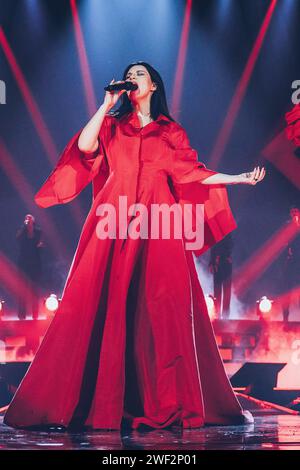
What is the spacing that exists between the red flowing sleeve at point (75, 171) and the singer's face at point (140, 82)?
193mm

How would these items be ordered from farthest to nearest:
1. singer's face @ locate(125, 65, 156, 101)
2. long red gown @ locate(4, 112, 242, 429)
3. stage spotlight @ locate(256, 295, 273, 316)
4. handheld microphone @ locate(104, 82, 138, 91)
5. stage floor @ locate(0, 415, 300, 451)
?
stage spotlight @ locate(256, 295, 273, 316) → singer's face @ locate(125, 65, 156, 101) → handheld microphone @ locate(104, 82, 138, 91) → long red gown @ locate(4, 112, 242, 429) → stage floor @ locate(0, 415, 300, 451)

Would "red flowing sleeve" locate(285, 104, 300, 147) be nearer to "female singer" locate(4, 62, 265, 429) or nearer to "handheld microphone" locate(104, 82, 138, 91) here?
"female singer" locate(4, 62, 265, 429)

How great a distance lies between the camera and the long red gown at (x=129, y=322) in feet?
12.5

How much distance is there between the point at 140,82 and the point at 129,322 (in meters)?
1.33

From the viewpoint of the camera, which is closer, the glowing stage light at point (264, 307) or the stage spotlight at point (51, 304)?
the stage spotlight at point (51, 304)

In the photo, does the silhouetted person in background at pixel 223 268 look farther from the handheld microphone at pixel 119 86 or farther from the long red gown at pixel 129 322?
the handheld microphone at pixel 119 86

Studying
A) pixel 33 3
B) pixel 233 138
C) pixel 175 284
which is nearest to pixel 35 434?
pixel 175 284

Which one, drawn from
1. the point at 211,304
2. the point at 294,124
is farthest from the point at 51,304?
the point at 294,124

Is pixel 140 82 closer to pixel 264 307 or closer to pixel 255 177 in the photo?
pixel 255 177

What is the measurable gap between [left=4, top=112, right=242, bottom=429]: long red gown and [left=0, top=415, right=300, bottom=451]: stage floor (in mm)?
107

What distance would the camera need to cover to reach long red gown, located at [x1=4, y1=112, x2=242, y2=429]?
3803mm

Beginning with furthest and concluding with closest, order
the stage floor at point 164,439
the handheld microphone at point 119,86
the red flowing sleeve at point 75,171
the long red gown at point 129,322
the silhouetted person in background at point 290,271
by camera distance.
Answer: the silhouetted person in background at point 290,271
the red flowing sleeve at point 75,171
the handheld microphone at point 119,86
the long red gown at point 129,322
the stage floor at point 164,439

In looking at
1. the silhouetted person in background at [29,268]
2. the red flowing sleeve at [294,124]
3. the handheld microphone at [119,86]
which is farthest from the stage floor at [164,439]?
the red flowing sleeve at [294,124]

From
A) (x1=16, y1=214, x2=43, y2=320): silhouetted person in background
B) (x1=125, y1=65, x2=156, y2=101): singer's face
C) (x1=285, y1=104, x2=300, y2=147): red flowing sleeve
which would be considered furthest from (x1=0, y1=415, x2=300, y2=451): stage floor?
(x1=285, y1=104, x2=300, y2=147): red flowing sleeve
